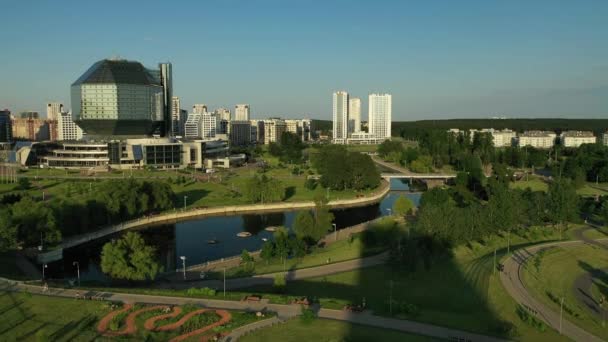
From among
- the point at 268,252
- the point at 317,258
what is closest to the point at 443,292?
the point at 317,258

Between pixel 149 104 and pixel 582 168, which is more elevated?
pixel 149 104

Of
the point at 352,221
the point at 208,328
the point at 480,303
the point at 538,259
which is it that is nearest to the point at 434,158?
the point at 352,221

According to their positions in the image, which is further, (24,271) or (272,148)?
(272,148)

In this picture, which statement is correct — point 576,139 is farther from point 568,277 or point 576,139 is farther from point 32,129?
point 32,129

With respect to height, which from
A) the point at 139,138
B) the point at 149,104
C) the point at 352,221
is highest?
the point at 149,104

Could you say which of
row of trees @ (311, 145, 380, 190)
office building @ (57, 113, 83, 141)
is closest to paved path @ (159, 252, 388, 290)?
row of trees @ (311, 145, 380, 190)

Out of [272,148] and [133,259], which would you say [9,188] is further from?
[272,148]

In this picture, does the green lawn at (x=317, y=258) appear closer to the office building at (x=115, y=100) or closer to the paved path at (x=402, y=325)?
the paved path at (x=402, y=325)
